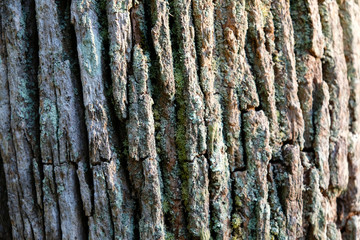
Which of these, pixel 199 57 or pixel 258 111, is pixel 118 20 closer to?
pixel 199 57

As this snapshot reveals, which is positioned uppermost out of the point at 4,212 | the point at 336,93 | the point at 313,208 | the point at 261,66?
the point at 261,66

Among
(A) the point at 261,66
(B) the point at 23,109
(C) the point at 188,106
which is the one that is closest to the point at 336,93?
(A) the point at 261,66

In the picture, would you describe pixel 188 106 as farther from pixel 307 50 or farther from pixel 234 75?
pixel 307 50

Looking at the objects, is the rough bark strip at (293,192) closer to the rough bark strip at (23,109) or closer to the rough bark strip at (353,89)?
the rough bark strip at (353,89)

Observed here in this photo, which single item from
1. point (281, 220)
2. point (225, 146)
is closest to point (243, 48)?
point (225, 146)

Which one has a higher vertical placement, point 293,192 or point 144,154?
point 144,154

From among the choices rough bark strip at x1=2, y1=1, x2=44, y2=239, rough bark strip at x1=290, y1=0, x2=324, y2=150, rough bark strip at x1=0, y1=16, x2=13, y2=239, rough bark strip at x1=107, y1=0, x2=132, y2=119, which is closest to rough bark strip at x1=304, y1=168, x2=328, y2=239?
rough bark strip at x1=290, y1=0, x2=324, y2=150

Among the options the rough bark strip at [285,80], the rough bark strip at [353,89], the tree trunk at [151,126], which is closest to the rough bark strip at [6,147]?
the tree trunk at [151,126]
